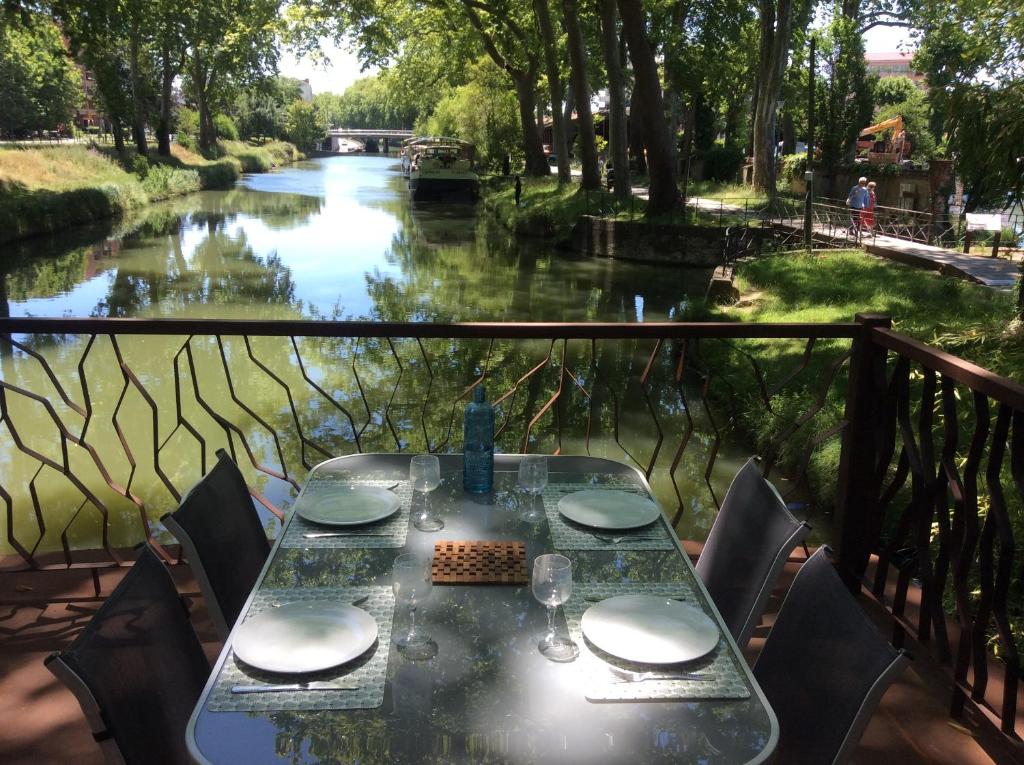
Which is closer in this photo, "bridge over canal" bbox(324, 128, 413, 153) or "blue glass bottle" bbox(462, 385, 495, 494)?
"blue glass bottle" bbox(462, 385, 495, 494)

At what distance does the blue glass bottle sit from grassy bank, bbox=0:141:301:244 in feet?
61.5

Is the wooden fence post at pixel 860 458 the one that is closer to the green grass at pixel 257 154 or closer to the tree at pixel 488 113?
the tree at pixel 488 113

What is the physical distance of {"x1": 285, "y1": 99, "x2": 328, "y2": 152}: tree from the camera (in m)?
74.5

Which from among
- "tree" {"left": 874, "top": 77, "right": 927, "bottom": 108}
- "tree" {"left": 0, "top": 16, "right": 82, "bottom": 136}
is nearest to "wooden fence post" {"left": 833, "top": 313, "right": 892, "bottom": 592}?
"tree" {"left": 0, "top": 16, "right": 82, "bottom": 136}

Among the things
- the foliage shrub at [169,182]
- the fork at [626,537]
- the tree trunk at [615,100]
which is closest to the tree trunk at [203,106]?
the foliage shrub at [169,182]

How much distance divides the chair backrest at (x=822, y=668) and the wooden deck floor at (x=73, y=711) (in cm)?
78

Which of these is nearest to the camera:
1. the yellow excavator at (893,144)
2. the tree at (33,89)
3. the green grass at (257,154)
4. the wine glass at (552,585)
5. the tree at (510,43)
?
the wine glass at (552,585)

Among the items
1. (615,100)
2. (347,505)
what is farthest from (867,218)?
(347,505)

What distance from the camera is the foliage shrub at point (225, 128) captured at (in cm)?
5717

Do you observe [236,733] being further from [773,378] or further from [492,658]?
[773,378]

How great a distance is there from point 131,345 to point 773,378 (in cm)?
762

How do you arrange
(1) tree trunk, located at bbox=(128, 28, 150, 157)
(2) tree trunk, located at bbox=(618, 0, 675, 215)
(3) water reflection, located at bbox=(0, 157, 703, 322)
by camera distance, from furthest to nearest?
(1) tree trunk, located at bbox=(128, 28, 150, 157), (2) tree trunk, located at bbox=(618, 0, 675, 215), (3) water reflection, located at bbox=(0, 157, 703, 322)

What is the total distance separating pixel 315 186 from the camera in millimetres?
41781

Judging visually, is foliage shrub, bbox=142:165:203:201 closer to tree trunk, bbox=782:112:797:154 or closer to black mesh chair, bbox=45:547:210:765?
tree trunk, bbox=782:112:797:154
